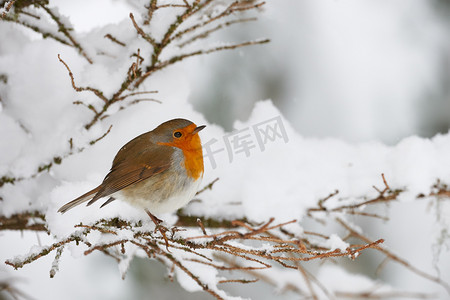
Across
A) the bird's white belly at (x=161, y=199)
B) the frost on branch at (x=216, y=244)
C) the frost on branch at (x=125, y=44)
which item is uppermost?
the frost on branch at (x=125, y=44)

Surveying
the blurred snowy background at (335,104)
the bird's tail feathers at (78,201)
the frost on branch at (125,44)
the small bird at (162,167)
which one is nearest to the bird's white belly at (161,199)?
the small bird at (162,167)

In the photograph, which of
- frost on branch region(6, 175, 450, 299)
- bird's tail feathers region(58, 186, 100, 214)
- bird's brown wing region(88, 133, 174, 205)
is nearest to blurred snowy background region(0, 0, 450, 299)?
frost on branch region(6, 175, 450, 299)

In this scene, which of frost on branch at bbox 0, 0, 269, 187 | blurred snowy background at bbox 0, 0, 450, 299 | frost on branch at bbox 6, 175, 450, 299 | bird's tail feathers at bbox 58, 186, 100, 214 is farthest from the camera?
blurred snowy background at bbox 0, 0, 450, 299

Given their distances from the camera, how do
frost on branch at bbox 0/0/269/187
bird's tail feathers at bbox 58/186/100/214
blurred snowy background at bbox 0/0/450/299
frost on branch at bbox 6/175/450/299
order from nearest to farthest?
1. frost on branch at bbox 6/175/450/299
2. bird's tail feathers at bbox 58/186/100/214
3. frost on branch at bbox 0/0/269/187
4. blurred snowy background at bbox 0/0/450/299

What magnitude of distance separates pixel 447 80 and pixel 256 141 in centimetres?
136

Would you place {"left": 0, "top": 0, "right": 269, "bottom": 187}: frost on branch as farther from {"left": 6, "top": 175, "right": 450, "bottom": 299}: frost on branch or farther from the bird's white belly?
{"left": 6, "top": 175, "right": 450, "bottom": 299}: frost on branch

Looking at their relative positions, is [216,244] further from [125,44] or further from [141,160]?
[125,44]

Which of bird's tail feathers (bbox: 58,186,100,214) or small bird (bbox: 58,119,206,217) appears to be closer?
bird's tail feathers (bbox: 58,186,100,214)

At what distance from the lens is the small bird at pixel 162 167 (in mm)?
1784

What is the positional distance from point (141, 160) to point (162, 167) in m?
0.09

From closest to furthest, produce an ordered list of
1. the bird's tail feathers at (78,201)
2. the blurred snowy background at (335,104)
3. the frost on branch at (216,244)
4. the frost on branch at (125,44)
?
1. the frost on branch at (216,244)
2. the bird's tail feathers at (78,201)
3. the frost on branch at (125,44)
4. the blurred snowy background at (335,104)

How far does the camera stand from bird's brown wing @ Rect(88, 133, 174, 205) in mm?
1774

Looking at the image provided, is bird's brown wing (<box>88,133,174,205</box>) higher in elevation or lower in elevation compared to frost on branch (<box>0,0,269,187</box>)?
lower

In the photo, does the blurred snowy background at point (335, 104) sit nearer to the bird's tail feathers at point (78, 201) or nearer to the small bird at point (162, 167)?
the small bird at point (162, 167)
